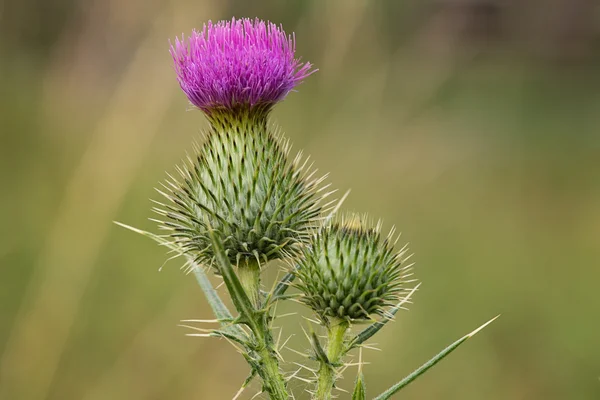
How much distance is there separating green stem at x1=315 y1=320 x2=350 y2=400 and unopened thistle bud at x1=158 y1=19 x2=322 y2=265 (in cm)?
38

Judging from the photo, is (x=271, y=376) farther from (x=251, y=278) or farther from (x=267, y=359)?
(x=251, y=278)

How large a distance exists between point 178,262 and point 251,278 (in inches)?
127

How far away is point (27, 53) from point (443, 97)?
6929mm

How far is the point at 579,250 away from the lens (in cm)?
715

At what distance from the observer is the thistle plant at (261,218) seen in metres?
2.32

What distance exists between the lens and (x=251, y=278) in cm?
246

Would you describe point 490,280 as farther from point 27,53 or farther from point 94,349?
point 27,53

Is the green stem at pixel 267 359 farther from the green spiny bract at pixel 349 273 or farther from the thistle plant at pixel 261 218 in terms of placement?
the green spiny bract at pixel 349 273

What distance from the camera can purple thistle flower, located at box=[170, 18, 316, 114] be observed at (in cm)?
249

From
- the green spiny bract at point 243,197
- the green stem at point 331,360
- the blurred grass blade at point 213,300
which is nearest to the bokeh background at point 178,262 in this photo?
the green spiny bract at point 243,197

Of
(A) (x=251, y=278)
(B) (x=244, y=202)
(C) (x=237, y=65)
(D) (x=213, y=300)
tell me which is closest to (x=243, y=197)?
(B) (x=244, y=202)

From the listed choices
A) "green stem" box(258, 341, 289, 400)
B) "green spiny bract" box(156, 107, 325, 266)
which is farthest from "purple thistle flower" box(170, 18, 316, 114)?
"green stem" box(258, 341, 289, 400)

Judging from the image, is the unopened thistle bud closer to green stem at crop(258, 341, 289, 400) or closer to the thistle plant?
the thistle plant

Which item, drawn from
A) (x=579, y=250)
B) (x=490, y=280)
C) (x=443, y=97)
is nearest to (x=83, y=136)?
(x=490, y=280)
